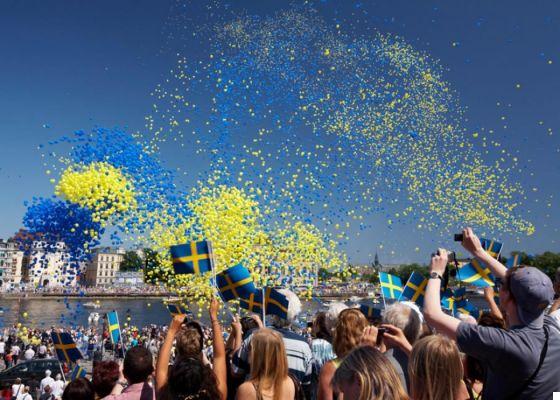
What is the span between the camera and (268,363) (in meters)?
3.35

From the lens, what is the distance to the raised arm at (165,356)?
3.74 meters

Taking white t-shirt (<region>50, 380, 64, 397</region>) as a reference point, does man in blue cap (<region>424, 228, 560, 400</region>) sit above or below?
below

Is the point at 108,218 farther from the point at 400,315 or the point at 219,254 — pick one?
the point at 400,315

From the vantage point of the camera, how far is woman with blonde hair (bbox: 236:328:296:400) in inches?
130

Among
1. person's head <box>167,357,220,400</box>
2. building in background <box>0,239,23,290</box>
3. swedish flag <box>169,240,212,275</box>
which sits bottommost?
person's head <box>167,357,220,400</box>

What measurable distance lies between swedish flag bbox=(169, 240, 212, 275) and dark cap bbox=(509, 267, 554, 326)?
16.9ft

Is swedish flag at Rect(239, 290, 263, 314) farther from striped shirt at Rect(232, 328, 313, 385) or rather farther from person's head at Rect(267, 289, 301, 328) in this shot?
striped shirt at Rect(232, 328, 313, 385)

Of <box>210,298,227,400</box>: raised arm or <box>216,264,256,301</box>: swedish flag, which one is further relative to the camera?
<box>216,264,256,301</box>: swedish flag

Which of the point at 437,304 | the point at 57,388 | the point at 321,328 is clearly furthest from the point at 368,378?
the point at 57,388

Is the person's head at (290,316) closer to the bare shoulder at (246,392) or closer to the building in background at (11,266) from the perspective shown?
the bare shoulder at (246,392)

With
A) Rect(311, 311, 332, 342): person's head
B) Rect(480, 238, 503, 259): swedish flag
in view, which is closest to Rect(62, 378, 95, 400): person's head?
Rect(311, 311, 332, 342): person's head

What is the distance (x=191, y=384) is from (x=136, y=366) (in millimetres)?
934

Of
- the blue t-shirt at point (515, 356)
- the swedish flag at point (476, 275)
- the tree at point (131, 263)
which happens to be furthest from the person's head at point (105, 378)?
the tree at point (131, 263)

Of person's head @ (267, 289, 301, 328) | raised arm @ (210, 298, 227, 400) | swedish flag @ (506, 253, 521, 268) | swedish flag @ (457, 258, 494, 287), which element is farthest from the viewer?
swedish flag @ (506, 253, 521, 268)
